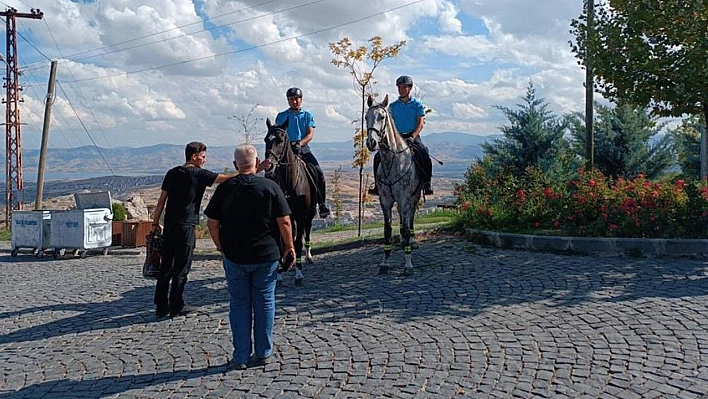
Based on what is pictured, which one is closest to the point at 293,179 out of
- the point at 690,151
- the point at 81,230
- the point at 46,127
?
the point at 81,230

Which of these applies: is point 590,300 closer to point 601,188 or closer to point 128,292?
point 601,188

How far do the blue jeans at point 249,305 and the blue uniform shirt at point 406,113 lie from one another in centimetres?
513

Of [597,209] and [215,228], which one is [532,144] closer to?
[597,209]

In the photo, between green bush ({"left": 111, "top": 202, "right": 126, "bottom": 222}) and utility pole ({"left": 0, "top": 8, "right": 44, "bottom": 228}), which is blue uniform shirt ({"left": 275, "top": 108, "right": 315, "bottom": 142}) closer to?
green bush ({"left": 111, "top": 202, "right": 126, "bottom": 222})

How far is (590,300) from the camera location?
773cm

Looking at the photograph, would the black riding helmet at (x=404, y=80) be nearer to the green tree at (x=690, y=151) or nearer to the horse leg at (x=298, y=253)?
the horse leg at (x=298, y=253)

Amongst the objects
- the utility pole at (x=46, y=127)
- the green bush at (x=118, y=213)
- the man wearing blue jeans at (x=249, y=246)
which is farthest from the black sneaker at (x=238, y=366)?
the utility pole at (x=46, y=127)

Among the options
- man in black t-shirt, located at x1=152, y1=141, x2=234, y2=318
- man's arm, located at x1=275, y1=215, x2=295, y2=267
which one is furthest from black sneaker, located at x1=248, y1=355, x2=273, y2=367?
man in black t-shirt, located at x1=152, y1=141, x2=234, y2=318

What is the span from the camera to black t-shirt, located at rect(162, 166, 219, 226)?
783 cm

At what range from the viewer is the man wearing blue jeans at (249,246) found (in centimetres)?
593

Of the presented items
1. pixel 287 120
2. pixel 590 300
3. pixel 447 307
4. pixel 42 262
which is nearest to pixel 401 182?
pixel 287 120

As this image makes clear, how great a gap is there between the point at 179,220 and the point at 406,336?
3.15 m

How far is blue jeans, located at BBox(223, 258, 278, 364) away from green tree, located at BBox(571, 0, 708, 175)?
8.23 meters

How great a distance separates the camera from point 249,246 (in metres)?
5.90
